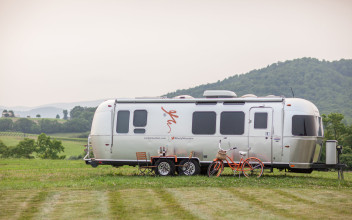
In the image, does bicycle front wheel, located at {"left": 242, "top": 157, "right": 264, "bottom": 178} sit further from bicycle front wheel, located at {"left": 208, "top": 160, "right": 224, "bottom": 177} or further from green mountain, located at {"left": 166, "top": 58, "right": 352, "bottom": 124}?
green mountain, located at {"left": 166, "top": 58, "right": 352, "bottom": 124}

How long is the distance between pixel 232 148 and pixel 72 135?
4456 inches

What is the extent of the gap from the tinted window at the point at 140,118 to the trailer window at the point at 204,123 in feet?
7.03

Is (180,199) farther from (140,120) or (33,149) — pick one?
(33,149)

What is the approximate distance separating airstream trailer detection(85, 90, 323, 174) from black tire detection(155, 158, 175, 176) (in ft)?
0.76

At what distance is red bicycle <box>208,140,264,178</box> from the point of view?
20.5 m

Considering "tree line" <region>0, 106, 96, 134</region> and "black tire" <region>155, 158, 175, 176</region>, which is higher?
"tree line" <region>0, 106, 96, 134</region>

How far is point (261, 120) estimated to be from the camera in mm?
20859

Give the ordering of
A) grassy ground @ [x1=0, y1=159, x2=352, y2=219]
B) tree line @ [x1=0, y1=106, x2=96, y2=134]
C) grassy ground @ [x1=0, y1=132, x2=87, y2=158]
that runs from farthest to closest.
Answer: tree line @ [x1=0, y1=106, x2=96, y2=134]
grassy ground @ [x1=0, y1=132, x2=87, y2=158]
grassy ground @ [x1=0, y1=159, x2=352, y2=219]

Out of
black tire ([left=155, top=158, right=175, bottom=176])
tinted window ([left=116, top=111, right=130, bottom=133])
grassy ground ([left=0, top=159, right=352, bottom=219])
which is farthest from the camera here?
tinted window ([left=116, top=111, right=130, bottom=133])

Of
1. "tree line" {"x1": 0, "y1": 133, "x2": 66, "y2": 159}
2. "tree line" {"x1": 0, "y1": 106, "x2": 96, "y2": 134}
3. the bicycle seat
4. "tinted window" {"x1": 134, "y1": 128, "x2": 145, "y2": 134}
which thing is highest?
"tree line" {"x1": 0, "y1": 106, "x2": 96, "y2": 134}

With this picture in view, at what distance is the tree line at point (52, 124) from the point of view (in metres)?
132

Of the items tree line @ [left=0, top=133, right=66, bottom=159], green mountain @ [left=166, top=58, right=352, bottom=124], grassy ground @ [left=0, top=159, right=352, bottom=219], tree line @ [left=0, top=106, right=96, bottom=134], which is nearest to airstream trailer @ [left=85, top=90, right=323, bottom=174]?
grassy ground @ [left=0, top=159, right=352, bottom=219]

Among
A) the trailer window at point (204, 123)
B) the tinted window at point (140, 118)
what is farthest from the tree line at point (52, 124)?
the trailer window at point (204, 123)

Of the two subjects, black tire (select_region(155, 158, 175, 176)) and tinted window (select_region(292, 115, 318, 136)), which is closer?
tinted window (select_region(292, 115, 318, 136))
